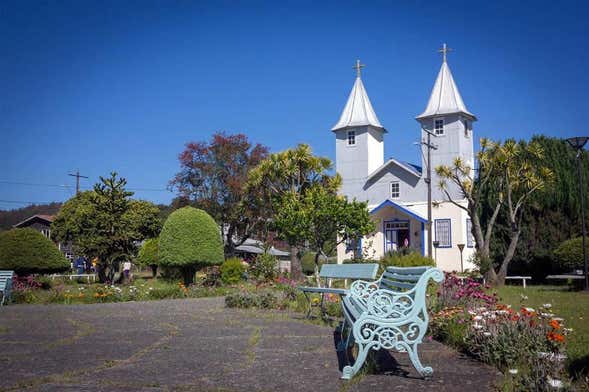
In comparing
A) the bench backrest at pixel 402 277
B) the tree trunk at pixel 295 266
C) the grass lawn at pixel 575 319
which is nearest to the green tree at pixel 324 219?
the tree trunk at pixel 295 266

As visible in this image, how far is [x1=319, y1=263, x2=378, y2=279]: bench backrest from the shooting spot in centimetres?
802

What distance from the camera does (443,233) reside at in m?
34.7

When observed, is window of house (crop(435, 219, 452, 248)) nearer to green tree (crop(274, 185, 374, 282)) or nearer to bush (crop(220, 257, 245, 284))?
green tree (crop(274, 185, 374, 282))

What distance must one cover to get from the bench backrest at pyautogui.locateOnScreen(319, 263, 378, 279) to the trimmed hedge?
445 inches

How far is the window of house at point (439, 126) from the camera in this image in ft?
119

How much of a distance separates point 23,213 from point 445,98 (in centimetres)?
6717

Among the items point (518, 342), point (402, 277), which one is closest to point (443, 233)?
point (402, 277)

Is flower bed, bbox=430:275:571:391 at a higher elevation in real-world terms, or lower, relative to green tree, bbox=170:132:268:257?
lower

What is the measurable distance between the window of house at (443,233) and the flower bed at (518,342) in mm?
27900

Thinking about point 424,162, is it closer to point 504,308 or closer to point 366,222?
point 366,222

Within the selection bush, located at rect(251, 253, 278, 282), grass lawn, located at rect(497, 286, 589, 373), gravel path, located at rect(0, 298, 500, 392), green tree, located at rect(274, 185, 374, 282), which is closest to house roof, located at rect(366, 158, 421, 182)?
green tree, located at rect(274, 185, 374, 282)

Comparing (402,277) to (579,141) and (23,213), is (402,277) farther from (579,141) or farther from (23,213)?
(23,213)

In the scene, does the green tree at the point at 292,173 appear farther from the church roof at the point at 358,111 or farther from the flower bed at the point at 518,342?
the flower bed at the point at 518,342

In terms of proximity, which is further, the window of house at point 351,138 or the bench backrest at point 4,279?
the window of house at point 351,138
